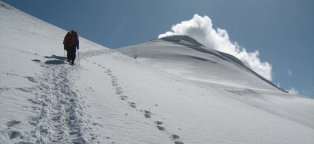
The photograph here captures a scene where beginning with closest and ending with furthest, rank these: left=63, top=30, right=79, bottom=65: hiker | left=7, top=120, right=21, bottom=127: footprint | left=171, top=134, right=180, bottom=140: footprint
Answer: left=7, top=120, right=21, bottom=127: footprint → left=171, top=134, right=180, bottom=140: footprint → left=63, top=30, right=79, bottom=65: hiker

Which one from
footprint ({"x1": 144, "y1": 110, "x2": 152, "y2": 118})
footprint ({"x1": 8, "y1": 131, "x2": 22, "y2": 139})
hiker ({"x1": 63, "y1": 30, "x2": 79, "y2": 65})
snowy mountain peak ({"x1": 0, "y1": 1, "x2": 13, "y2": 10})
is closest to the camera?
footprint ({"x1": 8, "y1": 131, "x2": 22, "y2": 139})

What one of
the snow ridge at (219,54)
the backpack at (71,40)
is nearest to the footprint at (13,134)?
the backpack at (71,40)

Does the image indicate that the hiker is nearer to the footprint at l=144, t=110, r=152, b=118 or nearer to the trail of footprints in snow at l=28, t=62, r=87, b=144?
the trail of footprints in snow at l=28, t=62, r=87, b=144

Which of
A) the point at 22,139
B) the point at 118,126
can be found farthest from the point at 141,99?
the point at 22,139

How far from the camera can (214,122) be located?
1168cm

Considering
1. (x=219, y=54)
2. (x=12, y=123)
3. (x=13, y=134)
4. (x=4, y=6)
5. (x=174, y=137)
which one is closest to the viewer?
(x=13, y=134)

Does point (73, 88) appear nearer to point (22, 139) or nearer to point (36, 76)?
point (36, 76)

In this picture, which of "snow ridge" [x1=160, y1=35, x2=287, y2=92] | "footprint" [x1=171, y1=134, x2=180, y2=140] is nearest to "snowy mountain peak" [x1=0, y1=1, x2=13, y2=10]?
"footprint" [x1=171, y1=134, x2=180, y2=140]

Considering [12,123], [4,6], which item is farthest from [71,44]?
[4,6]

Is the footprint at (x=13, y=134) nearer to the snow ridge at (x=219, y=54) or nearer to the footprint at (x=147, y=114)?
the footprint at (x=147, y=114)

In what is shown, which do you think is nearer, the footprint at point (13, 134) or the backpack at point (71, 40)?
the footprint at point (13, 134)

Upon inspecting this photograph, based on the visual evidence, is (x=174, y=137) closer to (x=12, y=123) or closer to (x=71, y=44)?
(x=12, y=123)

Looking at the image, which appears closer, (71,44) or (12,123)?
(12,123)

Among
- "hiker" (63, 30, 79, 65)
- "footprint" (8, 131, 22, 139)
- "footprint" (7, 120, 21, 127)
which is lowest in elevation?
"footprint" (8, 131, 22, 139)
